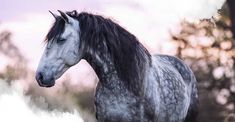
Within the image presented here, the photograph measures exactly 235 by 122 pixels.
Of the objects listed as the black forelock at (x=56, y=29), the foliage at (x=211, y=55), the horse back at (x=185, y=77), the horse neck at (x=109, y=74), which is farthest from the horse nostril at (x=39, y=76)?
the foliage at (x=211, y=55)

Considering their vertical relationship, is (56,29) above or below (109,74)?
above

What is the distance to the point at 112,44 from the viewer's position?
5.25 m

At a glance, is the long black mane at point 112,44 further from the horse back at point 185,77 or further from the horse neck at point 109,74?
the horse back at point 185,77

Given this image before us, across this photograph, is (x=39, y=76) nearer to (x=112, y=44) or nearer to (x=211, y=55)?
(x=112, y=44)

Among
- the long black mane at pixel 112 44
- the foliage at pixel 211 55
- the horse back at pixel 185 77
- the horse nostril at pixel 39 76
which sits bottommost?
the foliage at pixel 211 55

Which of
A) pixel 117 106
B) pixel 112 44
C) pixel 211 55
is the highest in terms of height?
pixel 112 44

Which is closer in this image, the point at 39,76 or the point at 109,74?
the point at 39,76

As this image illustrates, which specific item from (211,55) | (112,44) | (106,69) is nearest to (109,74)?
(106,69)

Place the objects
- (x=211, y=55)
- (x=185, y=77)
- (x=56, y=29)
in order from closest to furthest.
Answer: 1. (x=56, y=29)
2. (x=185, y=77)
3. (x=211, y=55)

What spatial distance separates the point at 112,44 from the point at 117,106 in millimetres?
520

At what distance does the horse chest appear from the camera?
5242 millimetres

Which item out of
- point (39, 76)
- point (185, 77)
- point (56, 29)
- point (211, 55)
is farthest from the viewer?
point (211, 55)

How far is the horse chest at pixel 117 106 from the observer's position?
17.2ft

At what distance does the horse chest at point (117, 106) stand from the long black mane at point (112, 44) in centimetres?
15
